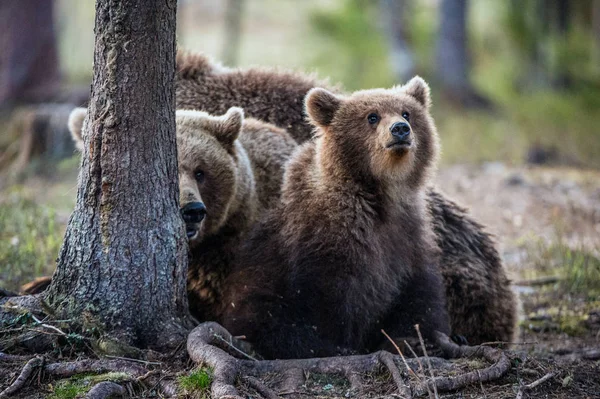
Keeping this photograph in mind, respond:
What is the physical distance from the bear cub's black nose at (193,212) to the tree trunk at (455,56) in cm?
1348

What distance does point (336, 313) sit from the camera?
535 centimetres

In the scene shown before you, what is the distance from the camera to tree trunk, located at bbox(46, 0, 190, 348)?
4.72m

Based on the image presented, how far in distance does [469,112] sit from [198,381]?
14.3 meters

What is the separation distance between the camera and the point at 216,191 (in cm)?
635

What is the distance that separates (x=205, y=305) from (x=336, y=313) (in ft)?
4.26

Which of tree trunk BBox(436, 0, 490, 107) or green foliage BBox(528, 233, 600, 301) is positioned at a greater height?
tree trunk BBox(436, 0, 490, 107)

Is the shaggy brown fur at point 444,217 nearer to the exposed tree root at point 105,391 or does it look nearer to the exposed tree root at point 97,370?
the exposed tree root at point 97,370

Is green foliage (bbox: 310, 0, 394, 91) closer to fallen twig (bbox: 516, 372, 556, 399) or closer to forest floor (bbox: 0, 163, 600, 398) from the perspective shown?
forest floor (bbox: 0, 163, 600, 398)

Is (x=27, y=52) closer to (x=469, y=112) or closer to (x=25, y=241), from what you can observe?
(x=469, y=112)

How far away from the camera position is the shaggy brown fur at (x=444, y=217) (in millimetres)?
6539

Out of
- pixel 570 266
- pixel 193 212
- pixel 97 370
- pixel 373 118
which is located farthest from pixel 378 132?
pixel 570 266

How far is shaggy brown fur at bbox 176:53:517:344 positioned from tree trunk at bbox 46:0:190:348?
2613 millimetres

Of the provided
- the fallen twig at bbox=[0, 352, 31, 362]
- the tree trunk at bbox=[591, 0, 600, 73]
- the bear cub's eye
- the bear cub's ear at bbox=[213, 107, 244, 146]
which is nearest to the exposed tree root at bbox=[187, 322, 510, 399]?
the fallen twig at bbox=[0, 352, 31, 362]

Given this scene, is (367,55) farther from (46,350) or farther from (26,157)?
(46,350)
